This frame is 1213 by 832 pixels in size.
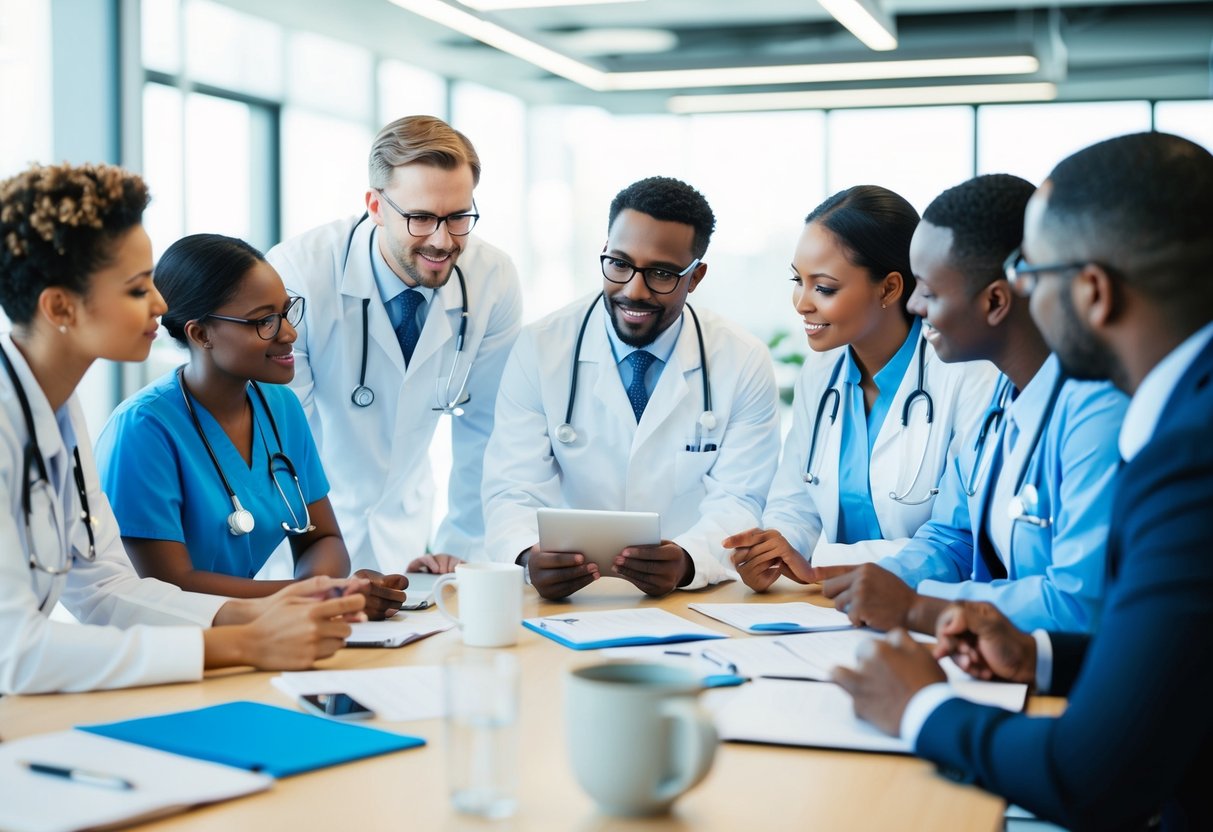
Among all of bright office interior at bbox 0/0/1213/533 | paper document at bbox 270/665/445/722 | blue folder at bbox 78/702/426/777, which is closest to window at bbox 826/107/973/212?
bright office interior at bbox 0/0/1213/533

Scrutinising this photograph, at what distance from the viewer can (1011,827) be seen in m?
2.58

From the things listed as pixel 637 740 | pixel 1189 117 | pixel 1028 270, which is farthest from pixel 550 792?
pixel 1189 117

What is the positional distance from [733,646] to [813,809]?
0.60 m

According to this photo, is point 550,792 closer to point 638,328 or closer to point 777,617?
point 777,617

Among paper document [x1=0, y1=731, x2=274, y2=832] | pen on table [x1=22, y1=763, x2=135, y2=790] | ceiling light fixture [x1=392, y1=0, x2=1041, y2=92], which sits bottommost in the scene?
paper document [x1=0, y1=731, x2=274, y2=832]

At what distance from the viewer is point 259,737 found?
1.29 meters

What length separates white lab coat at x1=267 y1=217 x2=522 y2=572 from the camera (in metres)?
3.12

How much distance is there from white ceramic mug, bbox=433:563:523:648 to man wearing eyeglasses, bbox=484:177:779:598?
91 cm

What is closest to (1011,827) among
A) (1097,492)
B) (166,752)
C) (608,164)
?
(1097,492)

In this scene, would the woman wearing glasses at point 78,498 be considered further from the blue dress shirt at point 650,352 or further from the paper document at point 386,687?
the blue dress shirt at point 650,352

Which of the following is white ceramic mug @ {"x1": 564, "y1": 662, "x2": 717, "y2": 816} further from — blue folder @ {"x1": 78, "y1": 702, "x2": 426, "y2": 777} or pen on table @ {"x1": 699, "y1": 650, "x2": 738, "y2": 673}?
pen on table @ {"x1": 699, "y1": 650, "x2": 738, "y2": 673}

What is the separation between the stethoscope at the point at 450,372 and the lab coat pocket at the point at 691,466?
0.76 metres

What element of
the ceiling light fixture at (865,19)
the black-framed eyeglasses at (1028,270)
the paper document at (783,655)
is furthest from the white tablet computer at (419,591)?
the ceiling light fixture at (865,19)

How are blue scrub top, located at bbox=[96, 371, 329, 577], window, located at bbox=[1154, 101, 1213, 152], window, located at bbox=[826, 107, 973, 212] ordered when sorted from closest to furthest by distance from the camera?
1. blue scrub top, located at bbox=[96, 371, 329, 577]
2. window, located at bbox=[1154, 101, 1213, 152]
3. window, located at bbox=[826, 107, 973, 212]
